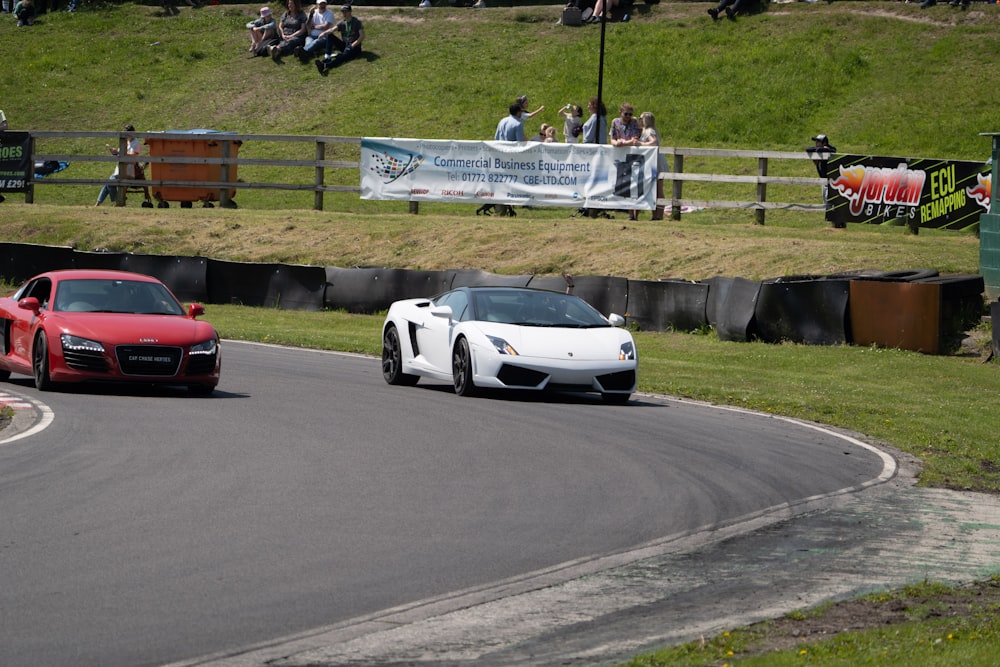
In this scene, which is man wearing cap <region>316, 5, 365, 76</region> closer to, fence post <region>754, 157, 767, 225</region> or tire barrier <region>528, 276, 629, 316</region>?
fence post <region>754, 157, 767, 225</region>

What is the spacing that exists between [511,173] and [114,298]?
15058 mm

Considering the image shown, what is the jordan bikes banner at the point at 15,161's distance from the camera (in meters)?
35.6

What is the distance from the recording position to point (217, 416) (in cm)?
1427

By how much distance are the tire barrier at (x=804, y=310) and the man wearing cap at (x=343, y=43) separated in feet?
99.8

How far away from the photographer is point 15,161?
3594 cm

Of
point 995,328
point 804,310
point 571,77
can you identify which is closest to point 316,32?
point 571,77

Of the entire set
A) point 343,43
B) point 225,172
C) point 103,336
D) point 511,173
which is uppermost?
point 343,43

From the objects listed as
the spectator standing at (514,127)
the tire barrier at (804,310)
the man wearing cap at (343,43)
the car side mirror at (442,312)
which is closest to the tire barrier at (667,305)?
the tire barrier at (804,310)

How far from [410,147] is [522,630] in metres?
25.5

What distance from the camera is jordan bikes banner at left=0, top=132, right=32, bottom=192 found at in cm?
3562

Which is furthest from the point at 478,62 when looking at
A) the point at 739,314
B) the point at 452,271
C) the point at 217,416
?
the point at 217,416

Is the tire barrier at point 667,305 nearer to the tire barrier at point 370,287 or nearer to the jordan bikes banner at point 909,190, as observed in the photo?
the tire barrier at point 370,287

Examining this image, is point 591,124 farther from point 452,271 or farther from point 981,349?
point 981,349

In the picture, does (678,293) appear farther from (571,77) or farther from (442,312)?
(571,77)
